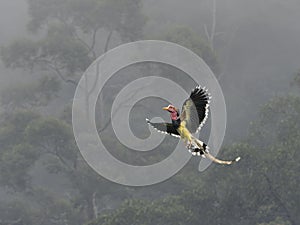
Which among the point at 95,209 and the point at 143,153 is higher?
the point at 143,153

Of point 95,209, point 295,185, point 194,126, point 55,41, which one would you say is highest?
point 55,41

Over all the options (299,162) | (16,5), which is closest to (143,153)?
(299,162)

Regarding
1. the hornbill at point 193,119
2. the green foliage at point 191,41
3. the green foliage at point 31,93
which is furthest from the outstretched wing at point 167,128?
the green foliage at point 31,93

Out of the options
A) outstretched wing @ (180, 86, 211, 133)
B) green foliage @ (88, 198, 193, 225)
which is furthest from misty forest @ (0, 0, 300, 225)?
outstretched wing @ (180, 86, 211, 133)

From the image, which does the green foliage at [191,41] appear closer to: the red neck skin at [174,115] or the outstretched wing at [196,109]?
the outstretched wing at [196,109]

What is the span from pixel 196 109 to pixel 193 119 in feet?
0.52

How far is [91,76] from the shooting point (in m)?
53.6

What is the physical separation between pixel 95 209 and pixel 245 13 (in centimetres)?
4335

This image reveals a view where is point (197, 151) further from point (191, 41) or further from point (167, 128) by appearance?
point (191, 41)

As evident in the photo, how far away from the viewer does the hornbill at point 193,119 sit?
835 centimetres

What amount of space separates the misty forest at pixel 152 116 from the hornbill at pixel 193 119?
66.1ft

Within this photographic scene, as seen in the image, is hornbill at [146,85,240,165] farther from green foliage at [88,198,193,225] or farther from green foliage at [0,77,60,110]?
green foliage at [0,77,60,110]

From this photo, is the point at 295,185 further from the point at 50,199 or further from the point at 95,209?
the point at 50,199

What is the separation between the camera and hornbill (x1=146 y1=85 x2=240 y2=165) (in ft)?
27.4
